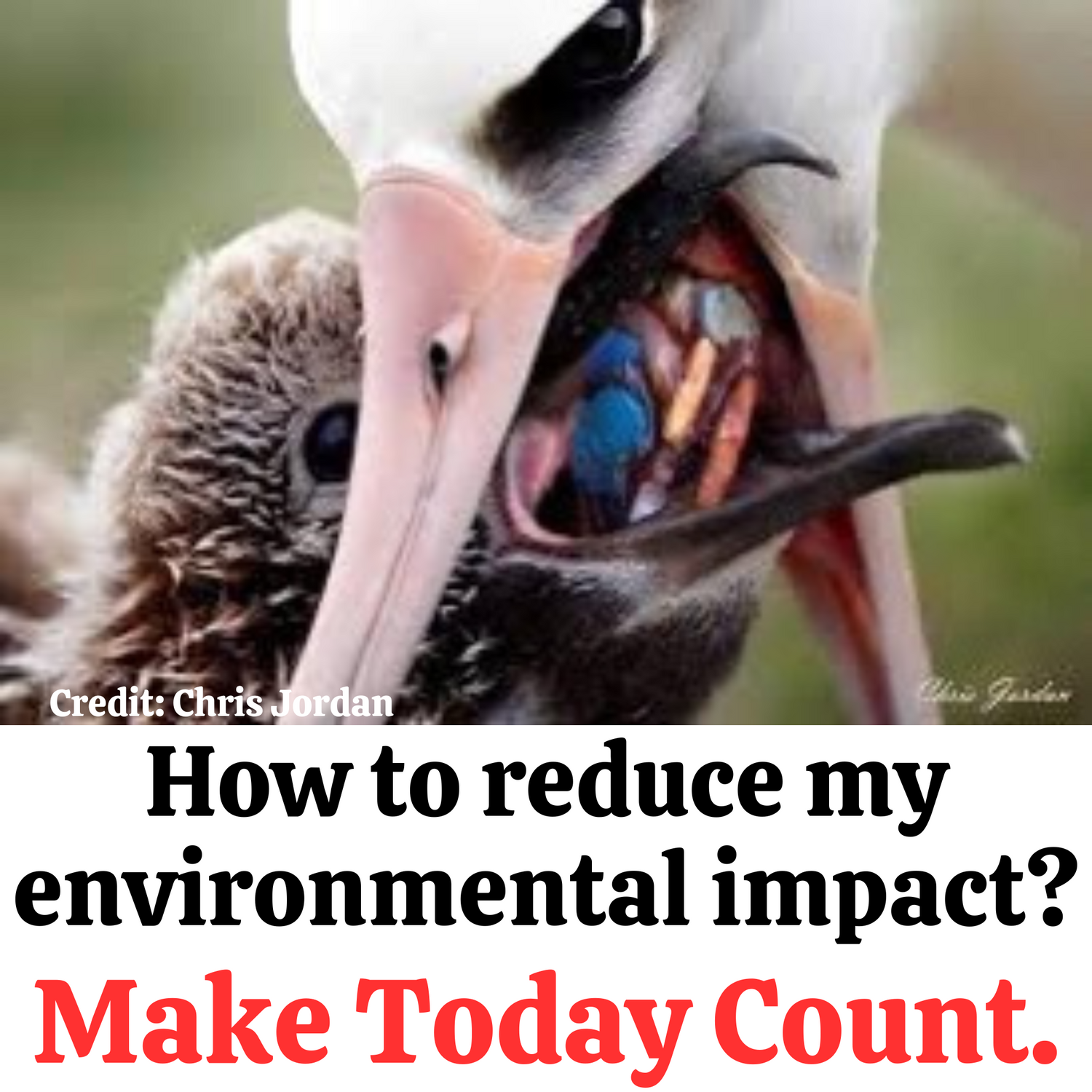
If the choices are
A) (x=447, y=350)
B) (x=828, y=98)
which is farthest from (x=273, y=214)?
(x=828, y=98)

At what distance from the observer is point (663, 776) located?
1134mm

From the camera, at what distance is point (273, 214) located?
1.05 m

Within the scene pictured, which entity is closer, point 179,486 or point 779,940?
point 179,486

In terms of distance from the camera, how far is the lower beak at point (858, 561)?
1.06 metres

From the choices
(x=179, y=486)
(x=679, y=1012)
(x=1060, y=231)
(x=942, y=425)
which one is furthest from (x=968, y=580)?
(x=179, y=486)

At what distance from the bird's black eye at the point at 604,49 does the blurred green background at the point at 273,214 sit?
0.42 ft

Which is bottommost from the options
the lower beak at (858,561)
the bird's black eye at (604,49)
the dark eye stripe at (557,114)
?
the lower beak at (858,561)

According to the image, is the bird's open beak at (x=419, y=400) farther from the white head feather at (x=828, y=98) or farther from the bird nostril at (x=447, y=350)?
the white head feather at (x=828, y=98)

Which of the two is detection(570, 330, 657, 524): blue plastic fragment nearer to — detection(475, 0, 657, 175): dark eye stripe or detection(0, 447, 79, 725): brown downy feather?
detection(475, 0, 657, 175): dark eye stripe

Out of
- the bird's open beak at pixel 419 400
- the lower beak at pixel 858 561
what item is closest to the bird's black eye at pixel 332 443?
the bird's open beak at pixel 419 400

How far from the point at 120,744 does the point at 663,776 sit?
30 cm

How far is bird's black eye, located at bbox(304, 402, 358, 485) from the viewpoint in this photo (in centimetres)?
106

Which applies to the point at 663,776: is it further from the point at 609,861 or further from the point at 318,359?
the point at 318,359

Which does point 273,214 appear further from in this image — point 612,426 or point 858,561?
point 858,561
